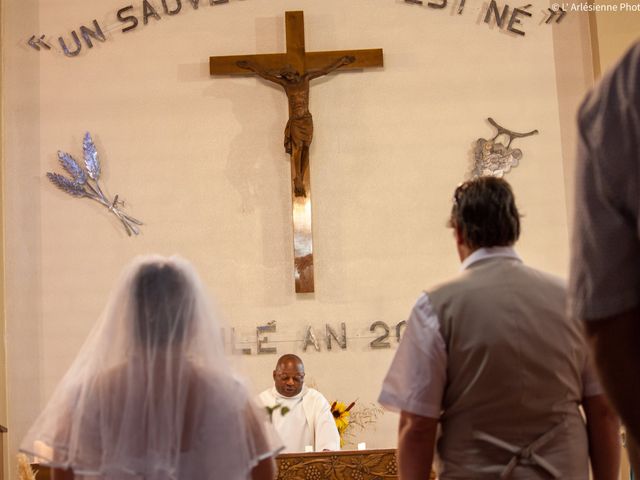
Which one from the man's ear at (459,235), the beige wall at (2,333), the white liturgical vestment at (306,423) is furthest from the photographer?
the beige wall at (2,333)

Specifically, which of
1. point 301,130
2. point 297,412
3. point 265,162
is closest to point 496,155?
point 301,130

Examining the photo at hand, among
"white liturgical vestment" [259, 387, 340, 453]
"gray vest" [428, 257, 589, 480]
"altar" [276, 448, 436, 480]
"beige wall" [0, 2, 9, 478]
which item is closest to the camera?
"gray vest" [428, 257, 589, 480]

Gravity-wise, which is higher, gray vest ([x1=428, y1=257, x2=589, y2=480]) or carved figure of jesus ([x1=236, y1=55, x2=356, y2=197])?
carved figure of jesus ([x1=236, y1=55, x2=356, y2=197])

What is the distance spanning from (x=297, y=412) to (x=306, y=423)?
0.11 metres

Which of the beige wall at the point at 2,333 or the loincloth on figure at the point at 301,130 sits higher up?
the loincloth on figure at the point at 301,130

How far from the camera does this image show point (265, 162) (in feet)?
27.1

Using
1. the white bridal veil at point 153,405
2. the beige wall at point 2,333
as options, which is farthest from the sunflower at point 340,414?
the white bridal veil at point 153,405

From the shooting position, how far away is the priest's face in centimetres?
721

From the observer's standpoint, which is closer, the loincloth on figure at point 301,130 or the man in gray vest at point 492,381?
the man in gray vest at point 492,381

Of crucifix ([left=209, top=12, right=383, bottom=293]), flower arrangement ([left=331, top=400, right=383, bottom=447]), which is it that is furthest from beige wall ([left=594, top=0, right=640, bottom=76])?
flower arrangement ([left=331, top=400, right=383, bottom=447])

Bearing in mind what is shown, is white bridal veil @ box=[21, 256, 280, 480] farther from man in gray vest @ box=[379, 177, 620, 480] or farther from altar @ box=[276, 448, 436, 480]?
altar @ box=[276, 448, 436, 480]

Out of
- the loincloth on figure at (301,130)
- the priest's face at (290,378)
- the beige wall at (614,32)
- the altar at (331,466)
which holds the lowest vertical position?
the altar at (331,466)

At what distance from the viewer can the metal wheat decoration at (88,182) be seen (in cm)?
817

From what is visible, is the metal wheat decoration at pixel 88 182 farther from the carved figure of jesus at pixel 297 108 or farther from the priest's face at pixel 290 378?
the priest's face at pixel 290 378
